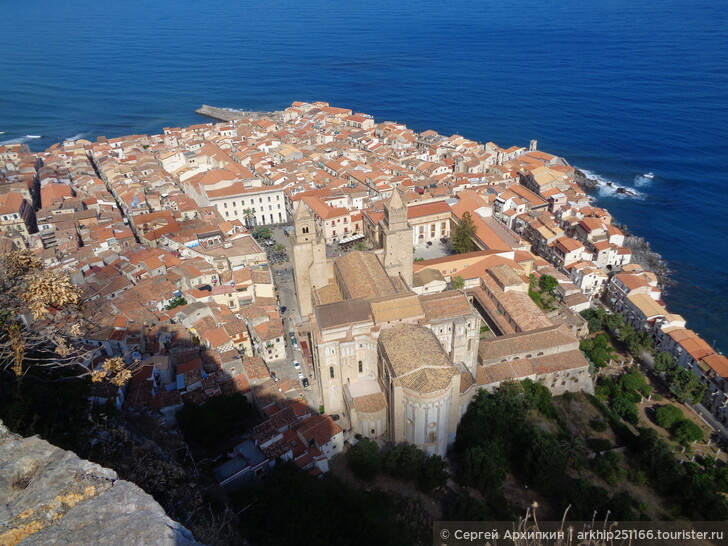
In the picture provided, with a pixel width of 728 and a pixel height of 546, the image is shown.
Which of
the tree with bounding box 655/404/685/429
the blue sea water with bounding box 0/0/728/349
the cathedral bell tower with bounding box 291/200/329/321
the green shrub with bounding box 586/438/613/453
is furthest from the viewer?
the blue sea water with bounding box 0/0/728/349

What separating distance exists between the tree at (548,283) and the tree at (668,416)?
14133 millimetres

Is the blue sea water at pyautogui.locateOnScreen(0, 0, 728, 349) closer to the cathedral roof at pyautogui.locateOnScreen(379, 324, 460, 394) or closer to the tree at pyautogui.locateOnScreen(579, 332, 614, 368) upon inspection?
the tree at pyautogui.locateOnScreen(579, 332, 614, 368)

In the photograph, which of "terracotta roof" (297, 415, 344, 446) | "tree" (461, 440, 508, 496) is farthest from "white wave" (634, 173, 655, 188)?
"terracotta roof" (297, 415, 344, 446)

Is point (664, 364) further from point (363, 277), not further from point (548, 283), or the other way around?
point (363, 277)

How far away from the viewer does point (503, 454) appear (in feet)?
91.2

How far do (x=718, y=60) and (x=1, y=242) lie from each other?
167846 millimetres

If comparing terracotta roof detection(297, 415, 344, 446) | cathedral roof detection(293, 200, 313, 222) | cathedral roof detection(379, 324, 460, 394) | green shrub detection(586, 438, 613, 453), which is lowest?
green shrub detection(586, 438, 613, 453)

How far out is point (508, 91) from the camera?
124 meters

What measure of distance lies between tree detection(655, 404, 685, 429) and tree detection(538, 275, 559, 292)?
14133 millimetres

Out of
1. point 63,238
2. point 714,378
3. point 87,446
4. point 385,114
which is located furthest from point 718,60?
point 87,446

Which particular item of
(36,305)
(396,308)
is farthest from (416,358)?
(36,305)

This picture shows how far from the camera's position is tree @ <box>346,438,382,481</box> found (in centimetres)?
2667

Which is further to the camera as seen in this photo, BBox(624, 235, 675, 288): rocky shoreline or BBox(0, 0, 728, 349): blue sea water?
BBox(0, 0, 728, 349): blue sea water

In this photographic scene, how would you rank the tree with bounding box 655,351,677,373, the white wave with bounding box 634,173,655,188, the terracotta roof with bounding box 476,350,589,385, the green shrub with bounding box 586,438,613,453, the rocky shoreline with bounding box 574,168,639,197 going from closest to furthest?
the green shrub with bounding box 586,438,613,453 < the terracotta roof with bounding box 476,350,589,385 < the tree with bounding box 655,351,677,373 < the rocky shoreline with bounding box 574,168,639,197 < the white wave with bounding box 634,173,655,188
